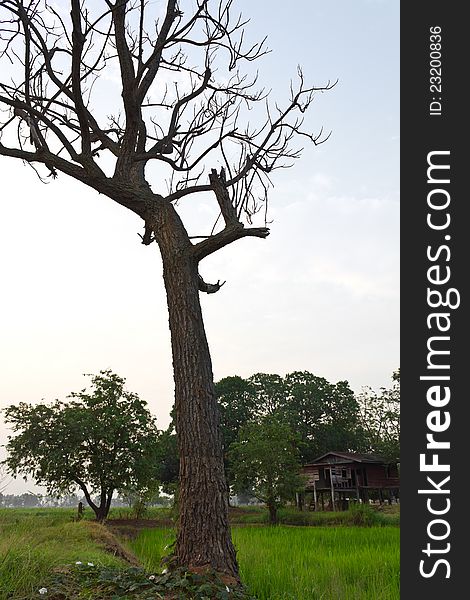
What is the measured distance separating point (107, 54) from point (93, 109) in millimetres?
627

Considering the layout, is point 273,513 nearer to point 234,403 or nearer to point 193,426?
point 234,403

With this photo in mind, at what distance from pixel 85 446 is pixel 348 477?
14990 mm

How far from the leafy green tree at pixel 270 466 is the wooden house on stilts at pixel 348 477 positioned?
6.04 m

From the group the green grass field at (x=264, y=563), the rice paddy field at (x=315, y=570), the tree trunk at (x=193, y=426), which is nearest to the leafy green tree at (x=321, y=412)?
the green grass field at (x=264, y=563)

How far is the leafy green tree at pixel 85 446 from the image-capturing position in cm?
1606

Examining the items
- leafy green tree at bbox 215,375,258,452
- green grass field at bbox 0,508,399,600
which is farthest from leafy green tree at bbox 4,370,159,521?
leafy green tree at bbox 215,375,258,452

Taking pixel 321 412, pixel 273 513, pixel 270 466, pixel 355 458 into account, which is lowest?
pixel 273 513

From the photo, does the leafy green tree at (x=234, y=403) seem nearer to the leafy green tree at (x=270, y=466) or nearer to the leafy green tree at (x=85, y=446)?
the leafy green tree at (x=270, y=466)

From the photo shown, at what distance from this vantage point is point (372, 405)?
34875 millimetres

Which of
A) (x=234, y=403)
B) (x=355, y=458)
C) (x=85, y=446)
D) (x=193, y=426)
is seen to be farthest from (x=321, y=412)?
(x=193, y=426)

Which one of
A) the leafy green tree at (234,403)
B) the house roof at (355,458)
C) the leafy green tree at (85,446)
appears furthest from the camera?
the leafy green tree at (234,403)

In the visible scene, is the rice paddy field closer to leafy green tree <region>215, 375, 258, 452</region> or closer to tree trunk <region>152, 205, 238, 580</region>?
Result: tree trunk <region>152, 205, 238, 580</region>

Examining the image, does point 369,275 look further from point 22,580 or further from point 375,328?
point 22,580

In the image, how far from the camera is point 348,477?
89.8 feet
